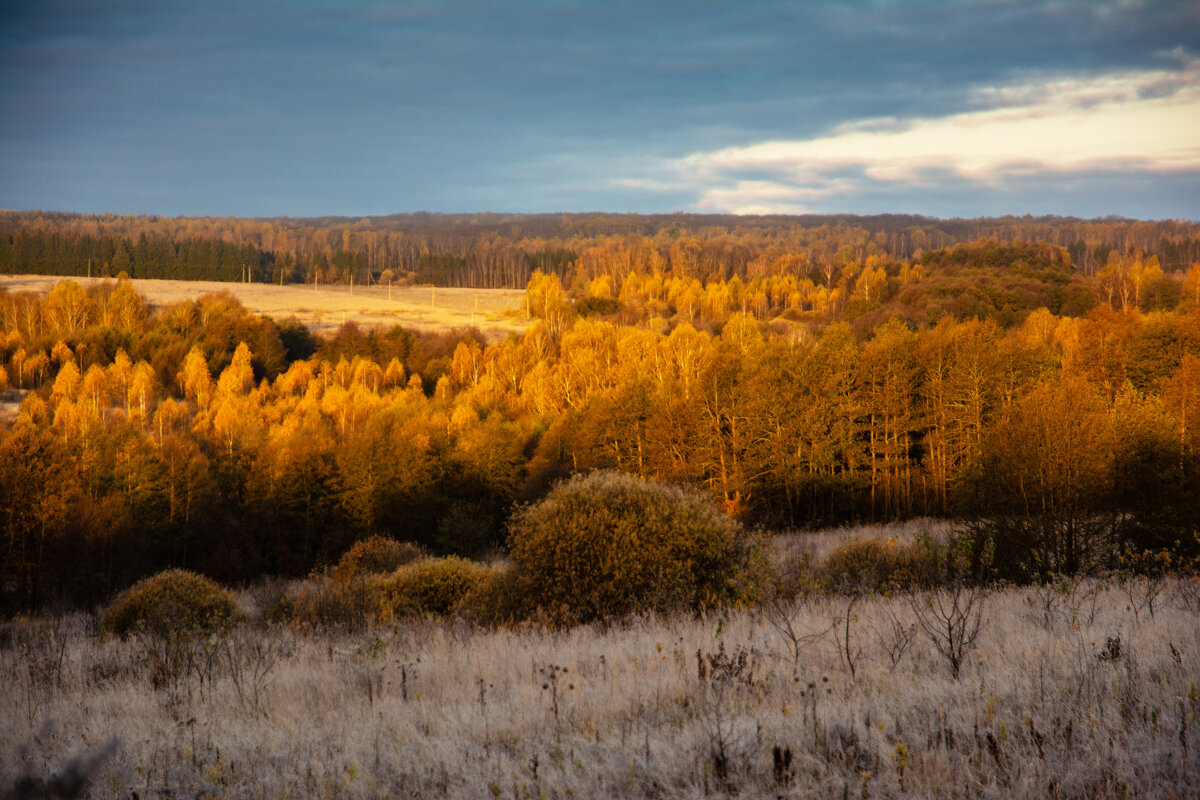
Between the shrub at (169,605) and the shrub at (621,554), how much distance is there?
6700mm

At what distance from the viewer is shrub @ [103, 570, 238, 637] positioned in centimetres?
1579

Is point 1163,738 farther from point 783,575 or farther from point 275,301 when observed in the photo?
point 275,301

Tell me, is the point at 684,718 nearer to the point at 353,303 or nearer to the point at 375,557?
the point at 375,557

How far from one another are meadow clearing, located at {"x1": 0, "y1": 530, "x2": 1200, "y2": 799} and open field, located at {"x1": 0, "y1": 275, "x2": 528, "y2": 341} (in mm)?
119531

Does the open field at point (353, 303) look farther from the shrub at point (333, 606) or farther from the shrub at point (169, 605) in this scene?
the shrub at point (333, 606)

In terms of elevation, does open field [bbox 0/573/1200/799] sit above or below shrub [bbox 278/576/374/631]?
above

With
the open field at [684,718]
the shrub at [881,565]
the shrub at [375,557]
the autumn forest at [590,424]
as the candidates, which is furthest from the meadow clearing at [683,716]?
the shrub at [375,557]

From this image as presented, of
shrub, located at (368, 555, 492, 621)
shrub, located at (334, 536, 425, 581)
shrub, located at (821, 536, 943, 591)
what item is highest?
shrub, located at (821, 536, 943, 591)

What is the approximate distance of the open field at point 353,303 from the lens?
140 metres

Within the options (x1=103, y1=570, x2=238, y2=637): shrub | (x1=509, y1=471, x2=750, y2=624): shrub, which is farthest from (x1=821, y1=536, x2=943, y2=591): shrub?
(x1=103, y1=570, x2=238, y2=637): shrub

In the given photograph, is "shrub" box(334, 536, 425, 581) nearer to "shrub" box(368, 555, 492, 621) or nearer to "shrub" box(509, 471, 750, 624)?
"shrub" box(368, 555, 492, 621)

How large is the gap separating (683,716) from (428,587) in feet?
37.1

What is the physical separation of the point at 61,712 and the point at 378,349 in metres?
109

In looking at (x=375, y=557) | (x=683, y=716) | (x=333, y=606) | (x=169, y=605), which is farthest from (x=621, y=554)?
(x=375, y=557)
